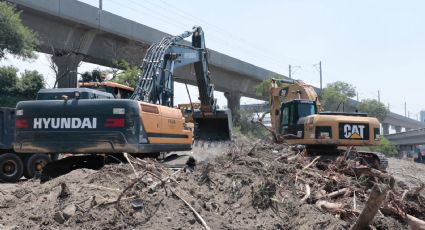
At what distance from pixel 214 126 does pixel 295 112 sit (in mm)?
2684

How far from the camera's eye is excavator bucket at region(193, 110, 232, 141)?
15438mm

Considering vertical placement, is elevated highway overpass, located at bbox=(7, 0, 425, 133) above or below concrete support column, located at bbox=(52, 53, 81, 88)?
above

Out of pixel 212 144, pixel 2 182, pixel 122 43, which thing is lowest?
pixel 2 182

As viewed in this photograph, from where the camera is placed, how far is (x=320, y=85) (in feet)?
218

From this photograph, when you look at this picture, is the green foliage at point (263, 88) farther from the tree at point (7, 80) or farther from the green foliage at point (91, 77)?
the green foliage at point (91, 77)

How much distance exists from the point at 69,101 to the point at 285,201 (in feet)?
13.6

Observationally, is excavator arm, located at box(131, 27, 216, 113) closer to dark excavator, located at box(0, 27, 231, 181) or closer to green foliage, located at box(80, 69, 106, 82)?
dark excavator, located at box(0, 27, 231, 181)

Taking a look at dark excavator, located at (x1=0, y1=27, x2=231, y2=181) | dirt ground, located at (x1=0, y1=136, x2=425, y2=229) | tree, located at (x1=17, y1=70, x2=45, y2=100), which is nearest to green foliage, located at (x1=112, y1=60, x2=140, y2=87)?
tree, located at (x1=17, y1=70, x2=45, y2=100)

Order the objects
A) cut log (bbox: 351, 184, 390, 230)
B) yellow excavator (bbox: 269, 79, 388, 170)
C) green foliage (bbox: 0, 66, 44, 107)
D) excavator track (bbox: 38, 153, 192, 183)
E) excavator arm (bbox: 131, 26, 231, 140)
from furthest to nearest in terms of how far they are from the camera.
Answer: green foliage (bbox: 0, 66, 44, 107)
yellow excavator (bbox: 269, 79, 388, 170)
excavator arm (bbox: 131, 26, 231, 140)
excavator track (bbox: 38, 153, 192, 183)
cut log (bbox: 351, 184, 390, 230)

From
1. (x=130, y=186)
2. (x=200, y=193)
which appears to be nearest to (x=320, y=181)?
(x=200, y=193)

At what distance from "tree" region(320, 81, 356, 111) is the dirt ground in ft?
153

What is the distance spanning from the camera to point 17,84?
3102 centimetres

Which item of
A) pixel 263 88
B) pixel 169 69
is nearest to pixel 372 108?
pixel 263 88

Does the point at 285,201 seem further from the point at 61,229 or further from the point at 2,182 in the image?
the point at 2,182
